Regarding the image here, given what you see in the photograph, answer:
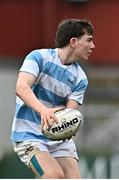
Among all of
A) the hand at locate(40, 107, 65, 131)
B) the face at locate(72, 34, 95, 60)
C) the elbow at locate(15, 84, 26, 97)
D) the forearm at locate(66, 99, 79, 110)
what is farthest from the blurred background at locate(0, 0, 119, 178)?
the hand at locate(40, 107, 65, 131)

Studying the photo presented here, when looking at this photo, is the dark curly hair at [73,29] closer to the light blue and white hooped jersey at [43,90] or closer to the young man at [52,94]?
the young man at [52,94]

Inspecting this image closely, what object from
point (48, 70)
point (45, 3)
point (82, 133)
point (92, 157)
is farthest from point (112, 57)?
point (48, 70)

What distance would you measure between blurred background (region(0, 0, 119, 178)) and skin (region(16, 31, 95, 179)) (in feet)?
21.7

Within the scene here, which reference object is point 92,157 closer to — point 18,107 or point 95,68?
point 18,107

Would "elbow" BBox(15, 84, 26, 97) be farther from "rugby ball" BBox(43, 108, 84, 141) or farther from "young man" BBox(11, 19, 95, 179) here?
"rugby ball" BBox(43, 108, 84, 141)

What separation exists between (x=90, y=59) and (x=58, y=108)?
1070cm

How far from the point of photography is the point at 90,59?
1686cm

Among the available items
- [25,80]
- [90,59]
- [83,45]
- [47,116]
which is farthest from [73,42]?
[90,59]

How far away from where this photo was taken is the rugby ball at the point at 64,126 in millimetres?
6266

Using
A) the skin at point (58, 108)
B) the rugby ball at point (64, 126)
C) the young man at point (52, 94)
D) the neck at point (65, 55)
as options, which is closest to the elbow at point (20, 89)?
the skin at point (58, 108)

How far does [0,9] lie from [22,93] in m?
10.9

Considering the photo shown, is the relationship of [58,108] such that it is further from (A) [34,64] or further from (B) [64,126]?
(A) [34,64]

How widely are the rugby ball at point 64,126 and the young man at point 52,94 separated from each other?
0.13 m

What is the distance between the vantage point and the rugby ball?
6.27 meters
